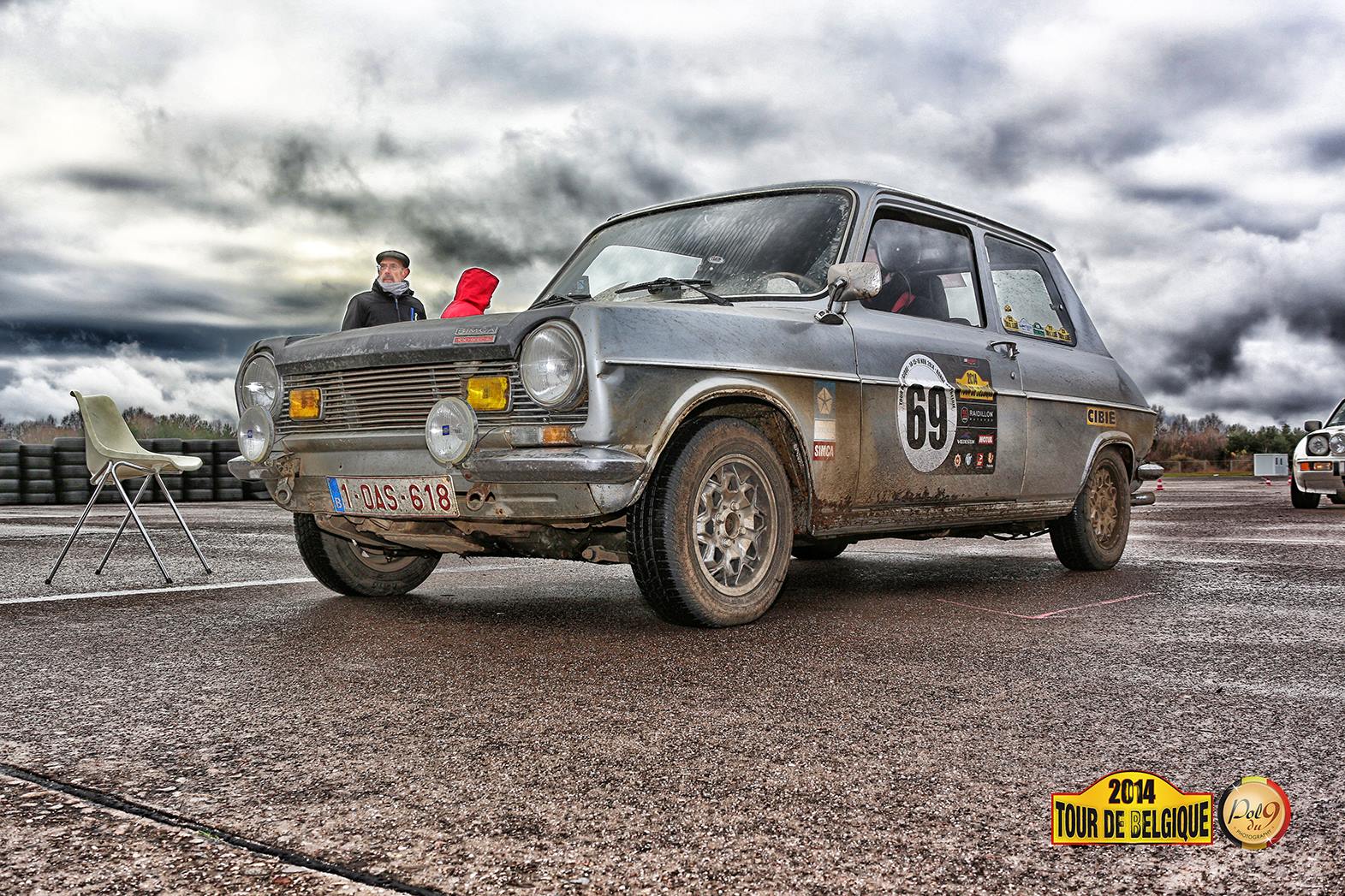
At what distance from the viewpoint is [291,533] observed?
1001cm

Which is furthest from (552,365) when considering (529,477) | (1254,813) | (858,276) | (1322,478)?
(1322,478)

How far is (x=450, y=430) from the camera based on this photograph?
4.02 meters

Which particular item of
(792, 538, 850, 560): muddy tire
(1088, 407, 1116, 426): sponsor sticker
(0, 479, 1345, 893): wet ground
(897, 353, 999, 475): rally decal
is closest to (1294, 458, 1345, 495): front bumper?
(1088, 407, 1116, 426): sponsor sticker

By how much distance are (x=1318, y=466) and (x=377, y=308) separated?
39.1 ft

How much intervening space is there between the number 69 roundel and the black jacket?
3782mm

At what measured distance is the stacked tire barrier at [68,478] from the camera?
17.5 meters

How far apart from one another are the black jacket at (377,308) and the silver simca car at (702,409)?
7.70 ft

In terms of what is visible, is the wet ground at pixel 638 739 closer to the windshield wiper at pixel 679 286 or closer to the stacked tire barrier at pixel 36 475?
the windshield wiper at pixel 679 286

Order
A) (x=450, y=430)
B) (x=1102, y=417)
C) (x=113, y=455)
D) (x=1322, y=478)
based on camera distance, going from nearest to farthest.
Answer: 1. (x=450, y=430)
2. (x=113, y=455)
3. (x=1102, y=417)
4. (x=1322, y=478)

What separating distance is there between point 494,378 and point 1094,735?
2.24 metres

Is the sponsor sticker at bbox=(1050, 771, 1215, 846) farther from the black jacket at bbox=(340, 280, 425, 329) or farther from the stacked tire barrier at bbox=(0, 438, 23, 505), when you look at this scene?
the stacked tire barrier at bbox=(0, 438, 23, 505)

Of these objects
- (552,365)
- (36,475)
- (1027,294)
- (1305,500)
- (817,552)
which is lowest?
(1305,500)

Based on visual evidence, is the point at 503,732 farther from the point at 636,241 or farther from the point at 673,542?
the point at 636,241

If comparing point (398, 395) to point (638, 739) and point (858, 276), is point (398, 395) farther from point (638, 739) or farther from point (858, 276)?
point (638, 739)
